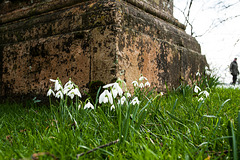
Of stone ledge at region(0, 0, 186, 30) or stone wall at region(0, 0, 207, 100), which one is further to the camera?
stone ledge at region(0, 0, 186, 30)

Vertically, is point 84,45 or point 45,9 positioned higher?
point 45,9

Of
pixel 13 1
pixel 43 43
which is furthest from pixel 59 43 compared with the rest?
pixel 13 1

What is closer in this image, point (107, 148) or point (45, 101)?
point (107, 148)

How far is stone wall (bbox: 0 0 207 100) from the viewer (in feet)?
8.02

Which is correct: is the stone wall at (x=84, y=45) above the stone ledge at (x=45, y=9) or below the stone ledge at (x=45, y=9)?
below

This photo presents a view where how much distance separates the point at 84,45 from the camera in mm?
2578

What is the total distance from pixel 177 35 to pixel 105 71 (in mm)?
1834

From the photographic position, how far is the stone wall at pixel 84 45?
245 cm

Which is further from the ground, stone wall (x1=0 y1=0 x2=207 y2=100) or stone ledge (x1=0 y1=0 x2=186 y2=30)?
stone ledge (x1=0 y1=0 x2=186 y2=30)

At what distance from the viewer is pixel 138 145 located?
1325 mm

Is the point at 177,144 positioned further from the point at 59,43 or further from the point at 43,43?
the point at 43,43

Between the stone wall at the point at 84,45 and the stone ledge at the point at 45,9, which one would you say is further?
the stone ledge at the point at 45,9

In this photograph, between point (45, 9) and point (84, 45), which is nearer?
point (84, 45)

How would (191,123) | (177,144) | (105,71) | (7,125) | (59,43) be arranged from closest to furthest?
(177,144) < (191,123) < (7,125) < (105,71) < (59,43)
